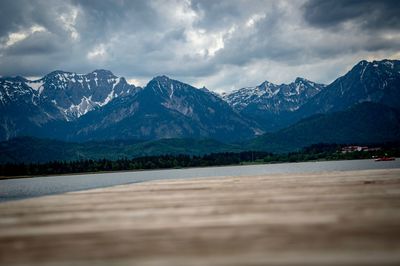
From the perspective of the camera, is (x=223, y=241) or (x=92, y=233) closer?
(x=223, y=241)

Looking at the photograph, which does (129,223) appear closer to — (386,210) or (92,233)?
(92,233)

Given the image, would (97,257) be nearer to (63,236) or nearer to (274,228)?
(63,236)

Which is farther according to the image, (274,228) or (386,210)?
(386,210)

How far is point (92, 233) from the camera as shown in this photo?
10.2 meters

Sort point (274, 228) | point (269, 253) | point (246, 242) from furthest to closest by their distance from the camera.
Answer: point (274, 228)
point (246, 242)
point (269, 253)

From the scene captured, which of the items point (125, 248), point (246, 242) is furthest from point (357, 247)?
point (125, 248)

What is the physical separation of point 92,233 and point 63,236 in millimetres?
639

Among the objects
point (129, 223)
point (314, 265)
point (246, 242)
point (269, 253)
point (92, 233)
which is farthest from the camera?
point (129, 223)

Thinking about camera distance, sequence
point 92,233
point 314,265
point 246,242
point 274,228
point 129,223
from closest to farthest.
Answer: point 314,265, point 246,242, point 274,228, point 92,233, point 129,223

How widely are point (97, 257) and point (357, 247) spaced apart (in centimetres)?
447

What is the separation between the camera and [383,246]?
7570mm

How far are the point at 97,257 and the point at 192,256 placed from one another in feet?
5.57

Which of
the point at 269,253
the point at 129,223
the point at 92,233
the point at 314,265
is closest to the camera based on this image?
the point at 314,265

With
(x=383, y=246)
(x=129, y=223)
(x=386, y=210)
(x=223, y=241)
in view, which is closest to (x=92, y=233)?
(x=129, y=223)
